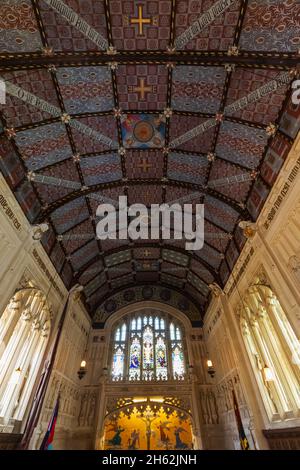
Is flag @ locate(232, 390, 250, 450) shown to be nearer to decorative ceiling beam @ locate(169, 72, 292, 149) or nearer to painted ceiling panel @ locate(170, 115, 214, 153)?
painted ceiling panel @ locate(170, 115, 214, 153)

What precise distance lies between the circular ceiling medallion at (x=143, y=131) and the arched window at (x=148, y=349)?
505 inches

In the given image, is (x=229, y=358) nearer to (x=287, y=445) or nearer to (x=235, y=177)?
(x=287, y=445)

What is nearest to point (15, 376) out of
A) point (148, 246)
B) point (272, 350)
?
point (148, 246)

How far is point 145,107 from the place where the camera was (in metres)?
7.48

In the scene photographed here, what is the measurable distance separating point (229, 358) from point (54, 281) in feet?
31.0

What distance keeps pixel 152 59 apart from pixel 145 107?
149 centimetres

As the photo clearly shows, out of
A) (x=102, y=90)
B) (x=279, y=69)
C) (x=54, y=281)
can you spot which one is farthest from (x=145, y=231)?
(x=279, y=69)

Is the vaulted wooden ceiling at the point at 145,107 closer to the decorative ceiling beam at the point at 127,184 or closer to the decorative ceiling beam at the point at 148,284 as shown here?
the decorative ceiling beam at the point at 127,184

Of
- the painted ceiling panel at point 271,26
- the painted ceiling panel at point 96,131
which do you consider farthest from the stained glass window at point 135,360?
the painted ceiling panel at point 271,26

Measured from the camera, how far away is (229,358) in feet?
36.8

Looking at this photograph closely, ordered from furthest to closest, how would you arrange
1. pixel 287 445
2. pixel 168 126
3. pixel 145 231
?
pixel 145 231 < pixel 168 126 < pixel 287 445

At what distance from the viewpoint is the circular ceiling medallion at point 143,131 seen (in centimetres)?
798

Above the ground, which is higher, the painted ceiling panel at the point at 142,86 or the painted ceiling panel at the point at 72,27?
the painted ceiling panel at the point at 142,86

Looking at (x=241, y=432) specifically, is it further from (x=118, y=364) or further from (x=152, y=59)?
(x=152, y=59)
